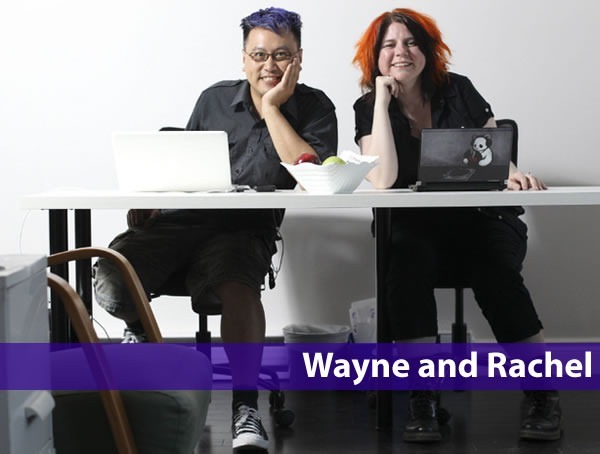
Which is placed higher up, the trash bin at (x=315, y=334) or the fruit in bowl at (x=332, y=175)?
the fruit in bowl at (x=332, y=175)

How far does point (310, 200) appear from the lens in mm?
2383

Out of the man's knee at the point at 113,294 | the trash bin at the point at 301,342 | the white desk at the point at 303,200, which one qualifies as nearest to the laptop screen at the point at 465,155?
the white desk at the point at 303,200

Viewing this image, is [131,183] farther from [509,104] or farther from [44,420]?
[509,104]

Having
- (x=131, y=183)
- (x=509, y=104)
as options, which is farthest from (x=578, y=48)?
(x=131, y=183)

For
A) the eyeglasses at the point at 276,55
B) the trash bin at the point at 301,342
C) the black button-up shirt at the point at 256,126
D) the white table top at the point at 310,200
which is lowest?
the trash bin at the point at 301,342

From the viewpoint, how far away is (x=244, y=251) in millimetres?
2707

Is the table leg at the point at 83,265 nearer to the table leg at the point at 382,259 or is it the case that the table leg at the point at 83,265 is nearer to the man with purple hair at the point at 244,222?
the man with purple hair at the point at 244,222

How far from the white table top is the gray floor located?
667mm

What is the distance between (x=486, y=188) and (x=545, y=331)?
3.99 ft

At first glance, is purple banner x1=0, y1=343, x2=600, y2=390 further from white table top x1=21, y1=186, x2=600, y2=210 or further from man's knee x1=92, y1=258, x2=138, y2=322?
white table top x1=21, y1=186, x2=600, y2=210

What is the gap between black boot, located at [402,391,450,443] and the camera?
2609 mm

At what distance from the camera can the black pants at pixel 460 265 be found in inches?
105

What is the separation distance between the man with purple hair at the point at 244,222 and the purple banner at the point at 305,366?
13cm

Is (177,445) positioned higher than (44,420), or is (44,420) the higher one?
(44,420)
